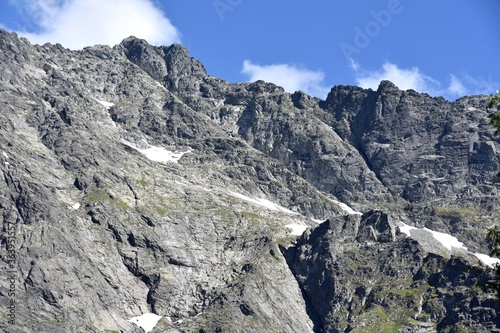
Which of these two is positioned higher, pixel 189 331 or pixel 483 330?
pixel 483 330

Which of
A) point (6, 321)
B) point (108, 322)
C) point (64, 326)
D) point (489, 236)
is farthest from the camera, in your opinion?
point (108, 322)

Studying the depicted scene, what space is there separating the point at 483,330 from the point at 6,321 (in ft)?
419

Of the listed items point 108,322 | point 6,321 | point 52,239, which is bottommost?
point 6,321

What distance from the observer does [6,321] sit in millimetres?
161000

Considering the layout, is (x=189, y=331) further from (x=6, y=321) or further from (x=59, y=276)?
→ (x=6, y=321)

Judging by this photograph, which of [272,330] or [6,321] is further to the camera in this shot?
[272,330]

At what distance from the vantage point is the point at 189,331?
192m

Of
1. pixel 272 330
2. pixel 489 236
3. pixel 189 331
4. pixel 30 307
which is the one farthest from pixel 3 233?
pixel 489 236

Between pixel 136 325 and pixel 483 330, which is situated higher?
pixel 483 330

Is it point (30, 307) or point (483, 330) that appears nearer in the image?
point (30, 307)

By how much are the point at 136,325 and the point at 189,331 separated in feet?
51.5

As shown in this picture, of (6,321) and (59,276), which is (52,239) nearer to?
(59,276)

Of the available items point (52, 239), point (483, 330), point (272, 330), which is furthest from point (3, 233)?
point (483, 330)

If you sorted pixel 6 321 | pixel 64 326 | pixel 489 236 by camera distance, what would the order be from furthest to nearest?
1. pixel 64 326
2. pixel 6 321
3. pixel 489 236
